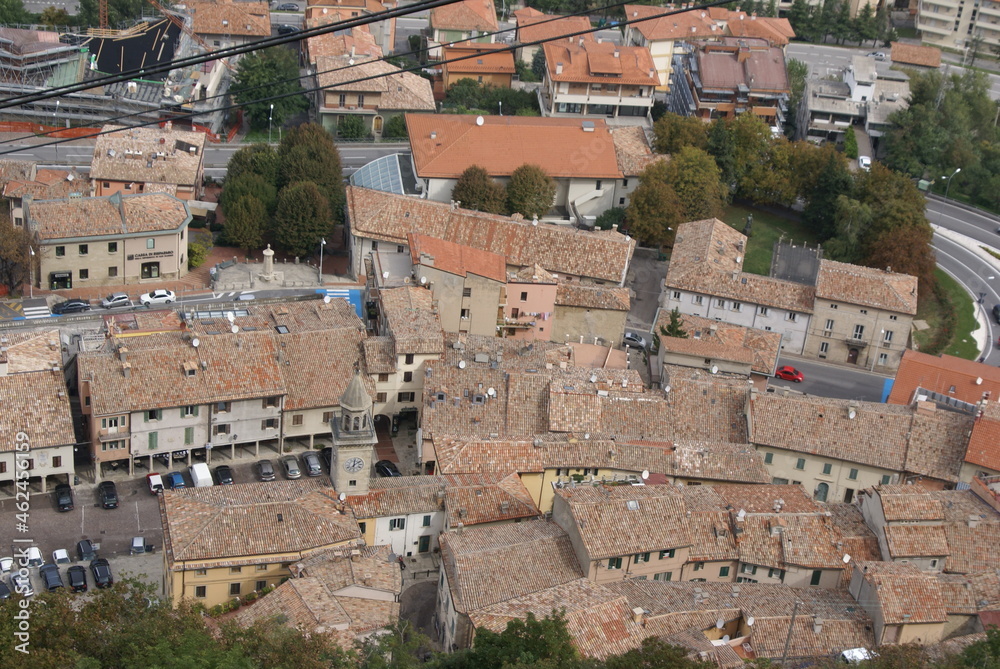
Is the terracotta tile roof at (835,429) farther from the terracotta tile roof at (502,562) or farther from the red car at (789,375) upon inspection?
the terracotta tile roof at (502,562)

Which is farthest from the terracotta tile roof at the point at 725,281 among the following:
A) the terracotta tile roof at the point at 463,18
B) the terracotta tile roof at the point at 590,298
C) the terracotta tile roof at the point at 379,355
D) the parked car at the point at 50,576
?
the terracotta tile roof at the point at 463,18

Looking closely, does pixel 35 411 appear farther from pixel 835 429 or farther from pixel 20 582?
pixel 835 429

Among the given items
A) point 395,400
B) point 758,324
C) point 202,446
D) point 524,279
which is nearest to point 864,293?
point 758,324

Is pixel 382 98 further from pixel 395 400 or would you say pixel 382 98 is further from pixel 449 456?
pixel 449 456

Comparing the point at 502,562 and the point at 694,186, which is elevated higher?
the point at 694,186

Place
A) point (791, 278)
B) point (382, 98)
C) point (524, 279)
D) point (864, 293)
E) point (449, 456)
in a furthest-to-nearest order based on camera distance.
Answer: point (382, 98) → point (791, 278) → point (864, 293) → point (524, 279) → point (449, 456)

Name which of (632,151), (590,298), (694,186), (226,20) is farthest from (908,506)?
(226,20)
